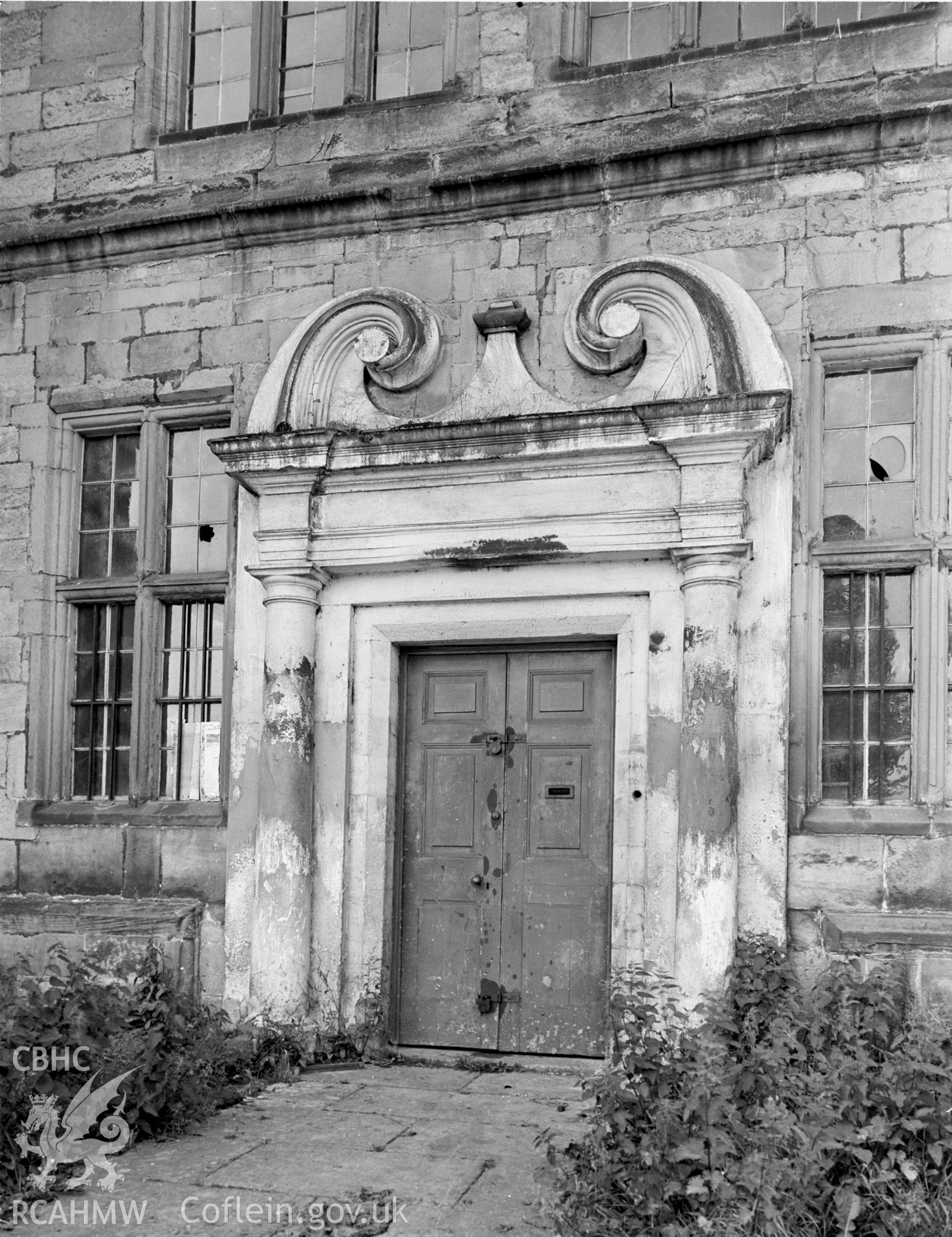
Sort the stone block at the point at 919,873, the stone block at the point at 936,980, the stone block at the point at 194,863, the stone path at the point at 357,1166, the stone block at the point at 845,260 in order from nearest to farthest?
the stone path at the point at 357,1166, the stone block at the point at 936,980, the stone block at the point at 919,873, the stone block at the point at 845,260, the stone block at the point at 194,863

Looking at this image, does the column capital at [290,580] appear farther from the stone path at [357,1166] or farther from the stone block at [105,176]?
the stone block at [105,176]

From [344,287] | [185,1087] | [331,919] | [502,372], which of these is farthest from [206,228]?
[185,1087]

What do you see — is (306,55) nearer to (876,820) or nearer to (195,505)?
(195,505)

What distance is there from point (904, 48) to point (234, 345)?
12.2 ft

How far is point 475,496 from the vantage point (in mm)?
6672

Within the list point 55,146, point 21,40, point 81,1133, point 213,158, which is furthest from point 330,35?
point 81,1133

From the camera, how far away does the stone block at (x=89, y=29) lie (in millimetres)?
7777

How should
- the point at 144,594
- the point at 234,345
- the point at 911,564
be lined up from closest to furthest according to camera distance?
the point at 911,564 → the point at 234,345 → the point at 144,594

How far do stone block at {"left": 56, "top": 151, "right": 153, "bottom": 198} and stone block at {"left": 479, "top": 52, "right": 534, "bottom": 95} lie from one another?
2.01 metres

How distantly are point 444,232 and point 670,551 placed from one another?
2.17m

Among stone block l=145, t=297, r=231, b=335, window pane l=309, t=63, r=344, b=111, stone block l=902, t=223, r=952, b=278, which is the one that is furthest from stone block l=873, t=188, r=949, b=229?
stone block l=145, t=297, r=231, b=335

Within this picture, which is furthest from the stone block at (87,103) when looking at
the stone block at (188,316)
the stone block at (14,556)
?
the stone block at (14,556)

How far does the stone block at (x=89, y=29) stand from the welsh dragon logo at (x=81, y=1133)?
5763mm

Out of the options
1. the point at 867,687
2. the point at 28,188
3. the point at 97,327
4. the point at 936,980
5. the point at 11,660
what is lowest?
the point at 936,980
